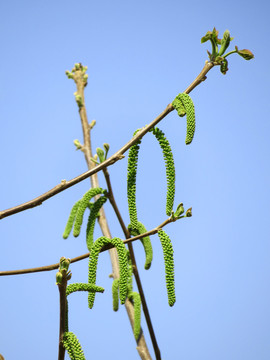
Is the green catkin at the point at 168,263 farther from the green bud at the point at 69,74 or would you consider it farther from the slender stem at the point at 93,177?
the green bud at the point at 69,74

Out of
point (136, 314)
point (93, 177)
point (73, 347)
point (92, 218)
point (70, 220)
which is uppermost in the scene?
point (93, 177)

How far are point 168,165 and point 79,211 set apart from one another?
0.65 m

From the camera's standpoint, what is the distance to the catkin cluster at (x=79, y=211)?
6.45ft

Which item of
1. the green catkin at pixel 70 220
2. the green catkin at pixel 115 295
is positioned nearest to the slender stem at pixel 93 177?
the green catkin at pixel 115 295

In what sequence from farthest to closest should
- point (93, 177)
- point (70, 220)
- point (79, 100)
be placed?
point (79, 100)
point (93, 177)
point (70, 220)

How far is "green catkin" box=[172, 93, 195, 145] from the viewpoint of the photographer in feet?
4.41

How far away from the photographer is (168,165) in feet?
5.00

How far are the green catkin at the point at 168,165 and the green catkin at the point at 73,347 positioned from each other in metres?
0.50

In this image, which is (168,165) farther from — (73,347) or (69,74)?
(69,74)

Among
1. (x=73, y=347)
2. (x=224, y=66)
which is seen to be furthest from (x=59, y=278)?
(x=224, y=66)

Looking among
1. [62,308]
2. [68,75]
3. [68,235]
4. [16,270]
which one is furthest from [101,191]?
[68,75]

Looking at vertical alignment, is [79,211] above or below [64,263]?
above

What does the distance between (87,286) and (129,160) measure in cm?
43

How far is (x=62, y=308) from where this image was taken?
1157 millimetres
